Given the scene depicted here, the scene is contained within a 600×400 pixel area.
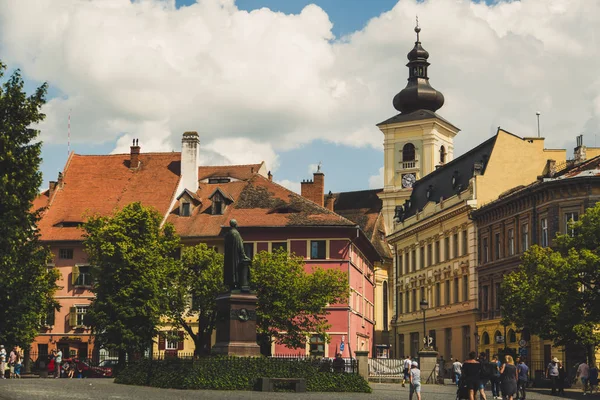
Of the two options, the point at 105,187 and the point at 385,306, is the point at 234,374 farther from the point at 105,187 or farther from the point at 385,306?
the point at 385,306

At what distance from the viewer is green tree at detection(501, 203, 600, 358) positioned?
47.7 meters

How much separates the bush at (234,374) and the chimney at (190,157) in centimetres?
3863

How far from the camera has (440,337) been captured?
79.9 meters

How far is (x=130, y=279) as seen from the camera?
6100 cm

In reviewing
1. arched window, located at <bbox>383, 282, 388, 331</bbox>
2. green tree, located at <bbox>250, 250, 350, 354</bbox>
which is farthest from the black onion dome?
green tree, located at <bbox>250, 250, 350, 354</bbox>

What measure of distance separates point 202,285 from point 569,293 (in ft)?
69.0

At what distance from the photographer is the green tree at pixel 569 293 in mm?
47719

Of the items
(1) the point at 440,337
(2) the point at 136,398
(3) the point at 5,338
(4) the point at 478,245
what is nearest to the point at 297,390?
(2) the point at 136,398

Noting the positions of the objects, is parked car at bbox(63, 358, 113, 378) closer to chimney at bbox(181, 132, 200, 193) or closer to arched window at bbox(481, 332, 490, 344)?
chimney at bbox(181, 132, 200, 193)

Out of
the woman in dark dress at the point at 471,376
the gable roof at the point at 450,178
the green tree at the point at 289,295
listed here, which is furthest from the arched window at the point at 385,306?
the woman in dark dress at the point at 471,376

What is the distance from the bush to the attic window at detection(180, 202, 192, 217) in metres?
34.7

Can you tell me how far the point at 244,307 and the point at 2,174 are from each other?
1015 centimetres

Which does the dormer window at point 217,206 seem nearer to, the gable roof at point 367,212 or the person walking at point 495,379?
the person walking at point 495,379

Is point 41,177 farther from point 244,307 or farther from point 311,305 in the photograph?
point 311,305
